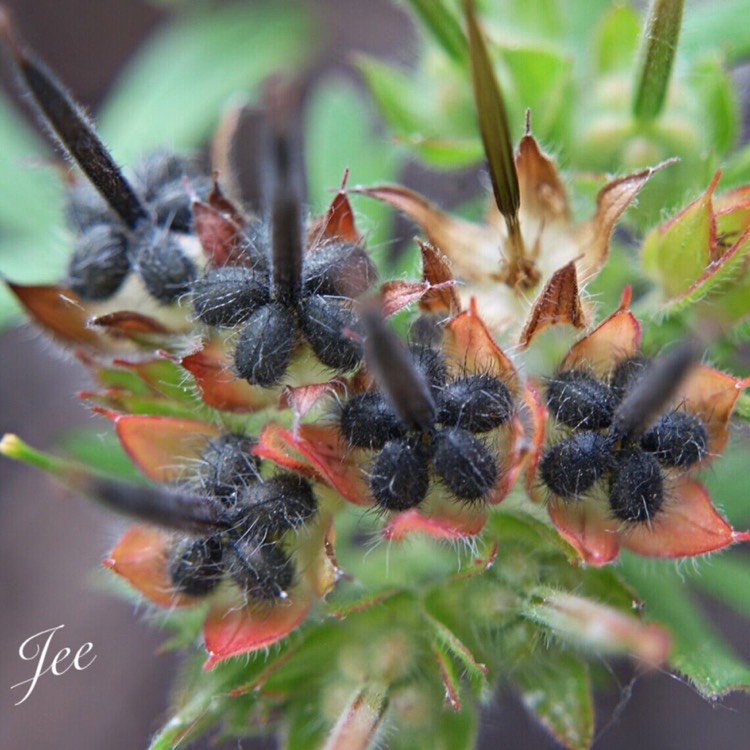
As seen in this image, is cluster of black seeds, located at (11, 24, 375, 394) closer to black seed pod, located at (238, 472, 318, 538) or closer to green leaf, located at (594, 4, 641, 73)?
black seed pod, located at (238, 472, 318, 538)

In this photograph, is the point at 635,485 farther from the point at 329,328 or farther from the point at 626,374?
the point at 329,328

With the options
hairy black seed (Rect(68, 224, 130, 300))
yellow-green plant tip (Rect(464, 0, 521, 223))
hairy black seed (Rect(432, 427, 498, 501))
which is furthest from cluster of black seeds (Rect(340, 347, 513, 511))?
hairy black seed (Rect(68, 224, 130, 300))

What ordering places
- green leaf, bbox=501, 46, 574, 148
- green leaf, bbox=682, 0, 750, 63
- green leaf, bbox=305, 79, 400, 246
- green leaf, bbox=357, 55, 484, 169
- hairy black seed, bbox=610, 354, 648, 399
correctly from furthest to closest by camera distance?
green leaf, bbox=305, 79, 400, 246 < green leaf, bbox=682, 0, 750, 63 < green leaf, bbox=357, 55, 484, 169 < green leaf, bbox=501, 46, 574, 148 < hairy black seed, bbox=610, 354, 648, 399

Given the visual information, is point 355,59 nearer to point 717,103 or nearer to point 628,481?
point 717,103

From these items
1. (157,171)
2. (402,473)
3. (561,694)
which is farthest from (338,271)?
(561,694)

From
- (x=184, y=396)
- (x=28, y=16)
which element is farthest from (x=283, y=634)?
(x=28, y=16)

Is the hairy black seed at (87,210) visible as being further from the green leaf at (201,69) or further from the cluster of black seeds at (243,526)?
the green leaf at (201,69)
